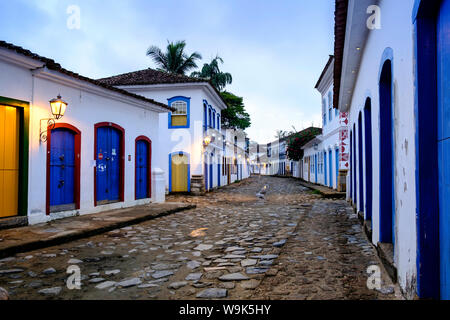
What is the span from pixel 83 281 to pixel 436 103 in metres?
3.80

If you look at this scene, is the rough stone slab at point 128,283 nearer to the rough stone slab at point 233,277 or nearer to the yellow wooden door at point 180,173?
the rough stone slab at point 233,277

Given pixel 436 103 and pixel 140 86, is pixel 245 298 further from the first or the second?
pixel 140 86

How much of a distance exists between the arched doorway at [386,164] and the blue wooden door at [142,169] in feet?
27.3

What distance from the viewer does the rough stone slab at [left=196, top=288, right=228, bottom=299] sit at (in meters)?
3.18

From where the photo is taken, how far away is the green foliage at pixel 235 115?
112 ft

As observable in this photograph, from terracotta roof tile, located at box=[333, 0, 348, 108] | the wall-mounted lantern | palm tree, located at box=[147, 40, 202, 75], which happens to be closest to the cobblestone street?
the wall-mounted lantern

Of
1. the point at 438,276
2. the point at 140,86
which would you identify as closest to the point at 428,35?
the point at 438,276

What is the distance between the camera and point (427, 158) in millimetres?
2387

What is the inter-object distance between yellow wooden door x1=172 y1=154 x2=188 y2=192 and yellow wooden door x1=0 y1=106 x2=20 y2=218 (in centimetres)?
1056

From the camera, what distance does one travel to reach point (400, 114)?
10.2 feet

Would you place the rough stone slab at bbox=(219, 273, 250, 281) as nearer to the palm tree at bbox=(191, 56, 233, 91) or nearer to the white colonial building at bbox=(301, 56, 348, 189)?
the white colonial building at bbox=(301, 56, 348, 189)

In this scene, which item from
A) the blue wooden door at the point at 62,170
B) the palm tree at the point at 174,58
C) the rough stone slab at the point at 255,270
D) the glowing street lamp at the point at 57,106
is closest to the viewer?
the rough stone slab at the point at 255,270

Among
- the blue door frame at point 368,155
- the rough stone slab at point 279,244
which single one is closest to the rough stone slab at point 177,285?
the rough stone slab at point 279,244

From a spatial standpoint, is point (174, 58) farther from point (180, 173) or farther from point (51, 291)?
point (51, 291)
